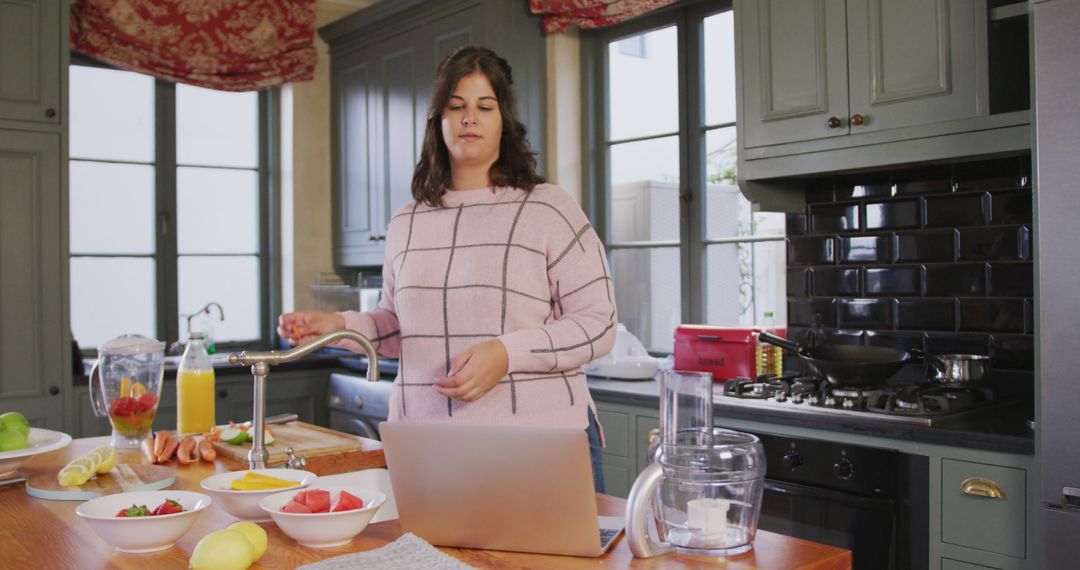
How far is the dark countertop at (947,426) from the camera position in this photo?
2102mm

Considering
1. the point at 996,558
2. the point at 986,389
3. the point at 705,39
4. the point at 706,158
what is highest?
the point at 705,39

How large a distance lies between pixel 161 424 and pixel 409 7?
6.45ft

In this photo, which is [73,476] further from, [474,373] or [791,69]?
[791,69]

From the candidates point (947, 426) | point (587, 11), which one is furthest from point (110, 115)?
point (947, 426)

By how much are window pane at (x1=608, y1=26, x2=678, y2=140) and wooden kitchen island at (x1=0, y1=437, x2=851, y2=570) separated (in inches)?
90.2

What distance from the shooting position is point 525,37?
3.65m

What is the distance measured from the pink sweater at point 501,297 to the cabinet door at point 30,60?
220 cm

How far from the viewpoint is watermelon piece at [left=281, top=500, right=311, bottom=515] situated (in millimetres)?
1333

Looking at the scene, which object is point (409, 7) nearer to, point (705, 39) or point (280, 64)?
point (280, 64)

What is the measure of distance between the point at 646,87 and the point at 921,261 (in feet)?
4.36

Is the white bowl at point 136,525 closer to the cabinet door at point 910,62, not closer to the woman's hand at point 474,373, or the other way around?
the woman's hand at point 474,373

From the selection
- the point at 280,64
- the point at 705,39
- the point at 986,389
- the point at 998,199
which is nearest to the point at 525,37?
the point at 705,39

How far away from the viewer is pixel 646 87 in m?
3.69

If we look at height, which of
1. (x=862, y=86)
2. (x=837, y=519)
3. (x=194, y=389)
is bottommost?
(x=837, y=519)
